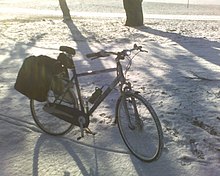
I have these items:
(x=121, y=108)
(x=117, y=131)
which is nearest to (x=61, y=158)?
(x=121, y=108)

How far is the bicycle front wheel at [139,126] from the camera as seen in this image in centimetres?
384

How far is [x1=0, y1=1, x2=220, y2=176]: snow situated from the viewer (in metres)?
3.86

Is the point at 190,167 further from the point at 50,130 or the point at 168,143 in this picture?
the point at 50,130

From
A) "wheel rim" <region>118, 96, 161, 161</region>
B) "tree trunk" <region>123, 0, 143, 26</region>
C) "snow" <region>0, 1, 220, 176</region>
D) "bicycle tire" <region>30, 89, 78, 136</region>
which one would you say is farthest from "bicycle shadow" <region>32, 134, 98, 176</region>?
"tree trunk" <region>123, 0, 143, 26</region>

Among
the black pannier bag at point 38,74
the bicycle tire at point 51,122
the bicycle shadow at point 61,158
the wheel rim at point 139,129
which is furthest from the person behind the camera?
the bicycle tire at point 51,122

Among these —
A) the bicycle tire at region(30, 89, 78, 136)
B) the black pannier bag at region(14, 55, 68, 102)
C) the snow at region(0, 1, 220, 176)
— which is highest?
the black pannier bag at region(14, 55, 68, 102)

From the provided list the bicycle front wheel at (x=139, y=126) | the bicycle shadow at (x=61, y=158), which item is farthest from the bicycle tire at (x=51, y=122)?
the bicycle front wheel at (x=139, y=126)

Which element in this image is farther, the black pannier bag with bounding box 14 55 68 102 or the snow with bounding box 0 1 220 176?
the black pannier bag with bounding box 14 55 68 102

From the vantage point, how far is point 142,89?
6.34 meters

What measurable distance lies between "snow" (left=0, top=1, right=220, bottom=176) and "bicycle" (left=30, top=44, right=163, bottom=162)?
0.17 metres

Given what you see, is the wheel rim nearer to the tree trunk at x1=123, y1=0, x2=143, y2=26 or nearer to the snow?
the snow

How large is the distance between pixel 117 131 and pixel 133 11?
35.5 ft

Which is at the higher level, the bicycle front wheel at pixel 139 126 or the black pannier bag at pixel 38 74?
the black pannier bag at pixel 38 74

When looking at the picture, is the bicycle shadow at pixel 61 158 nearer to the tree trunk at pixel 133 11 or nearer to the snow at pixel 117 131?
the snow at pixel 117 131
